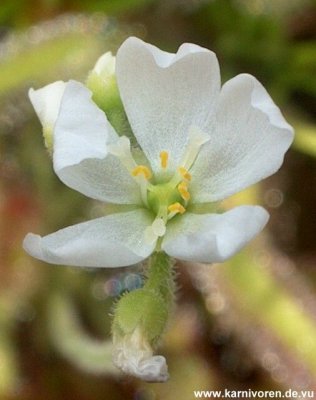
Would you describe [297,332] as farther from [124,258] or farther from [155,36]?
[155,36]

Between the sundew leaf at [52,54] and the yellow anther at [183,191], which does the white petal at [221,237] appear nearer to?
the yellow anther at [183,191]

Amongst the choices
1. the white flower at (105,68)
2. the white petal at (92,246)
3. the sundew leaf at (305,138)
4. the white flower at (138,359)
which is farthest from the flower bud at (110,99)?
the sundew leaf at (305,138)

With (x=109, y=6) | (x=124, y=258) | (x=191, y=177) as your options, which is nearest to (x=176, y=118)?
(x=191, y=177)

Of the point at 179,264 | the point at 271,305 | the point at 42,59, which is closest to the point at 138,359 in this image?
the point at 271,305

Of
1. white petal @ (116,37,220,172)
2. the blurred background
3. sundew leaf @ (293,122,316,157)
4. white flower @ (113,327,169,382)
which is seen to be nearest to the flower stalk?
white flower @ (113,327,169,382)

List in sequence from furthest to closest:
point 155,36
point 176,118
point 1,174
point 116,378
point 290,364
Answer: point 155,36
point 1,174
point 116,378
point 290,364
point 176,118

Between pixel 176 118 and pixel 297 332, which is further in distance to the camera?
pixel 297 332

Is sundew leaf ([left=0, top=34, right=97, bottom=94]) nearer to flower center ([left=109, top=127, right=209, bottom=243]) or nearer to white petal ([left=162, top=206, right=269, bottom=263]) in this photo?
flower center ([left=109, top=127, right=209, bottom=243])
